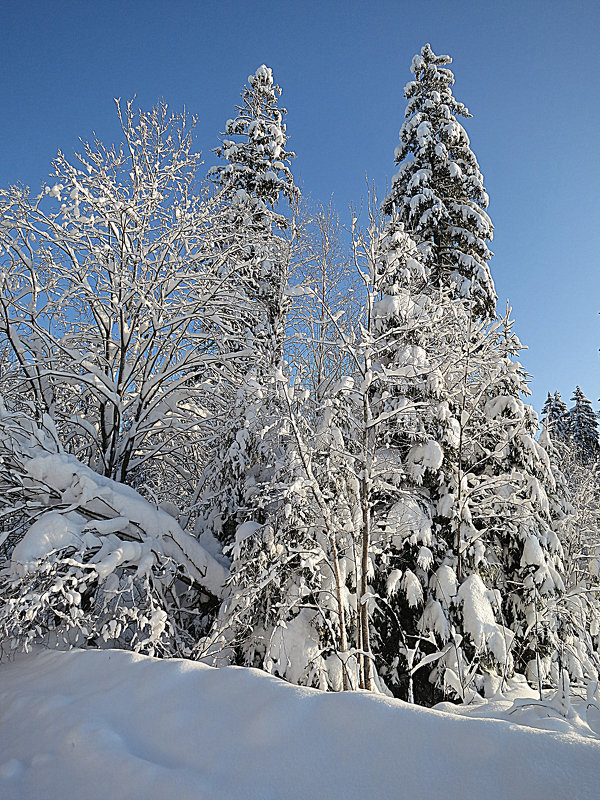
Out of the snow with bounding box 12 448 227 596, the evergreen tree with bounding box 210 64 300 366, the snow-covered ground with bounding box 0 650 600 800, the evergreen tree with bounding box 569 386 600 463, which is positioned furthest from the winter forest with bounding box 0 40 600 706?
the evergreen tree with bounding box 569 386 600 463

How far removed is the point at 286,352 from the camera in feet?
33.2

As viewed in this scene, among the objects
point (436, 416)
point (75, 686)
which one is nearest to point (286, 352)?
point (436, 416)

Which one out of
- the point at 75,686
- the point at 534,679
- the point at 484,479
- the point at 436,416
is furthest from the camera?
the point at 484,479

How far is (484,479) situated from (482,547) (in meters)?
1.00

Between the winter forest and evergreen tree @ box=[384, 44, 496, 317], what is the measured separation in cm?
472

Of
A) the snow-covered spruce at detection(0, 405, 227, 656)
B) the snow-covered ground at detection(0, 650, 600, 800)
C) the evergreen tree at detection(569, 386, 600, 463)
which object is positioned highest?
the evergreen tree at detection(569, 386, 600, 463)

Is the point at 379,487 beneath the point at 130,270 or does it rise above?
beneath

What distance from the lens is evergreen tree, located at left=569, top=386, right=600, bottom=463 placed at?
1150 inches

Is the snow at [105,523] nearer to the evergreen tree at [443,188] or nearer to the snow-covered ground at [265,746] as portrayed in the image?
the snow-covered ground at [265,746]

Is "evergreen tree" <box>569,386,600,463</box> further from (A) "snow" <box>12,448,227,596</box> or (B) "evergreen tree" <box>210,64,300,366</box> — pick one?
(A) "snow" <box>12,448,227,596</box>

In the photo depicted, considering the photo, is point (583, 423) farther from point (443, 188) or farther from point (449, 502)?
point (449, 502)

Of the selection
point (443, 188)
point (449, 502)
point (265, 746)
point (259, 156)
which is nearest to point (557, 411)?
point (443, 188)

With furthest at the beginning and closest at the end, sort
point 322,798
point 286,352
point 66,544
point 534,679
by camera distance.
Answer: point 286,352 < point 534,679 < point 66,544 < point 322,798

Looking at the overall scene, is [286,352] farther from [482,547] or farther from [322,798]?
[322,798]
